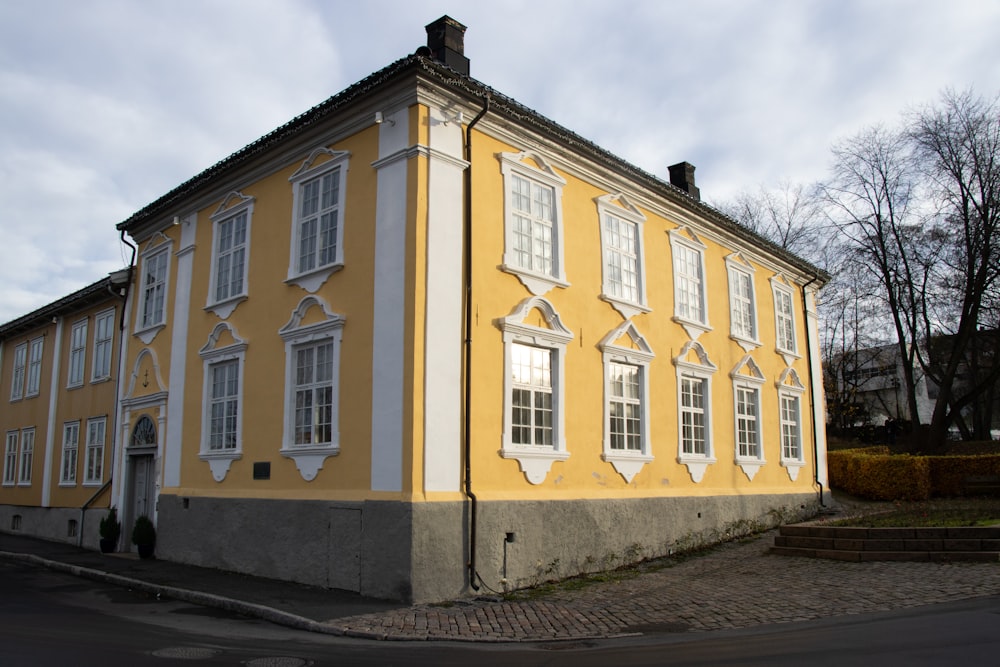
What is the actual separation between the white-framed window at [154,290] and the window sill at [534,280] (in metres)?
9.12

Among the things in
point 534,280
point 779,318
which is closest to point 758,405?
point 779,318

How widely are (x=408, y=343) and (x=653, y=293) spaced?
7.19 metres

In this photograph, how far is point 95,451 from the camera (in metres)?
21.5

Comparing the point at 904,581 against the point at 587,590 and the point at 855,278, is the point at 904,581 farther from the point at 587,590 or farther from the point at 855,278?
the point at 855,278

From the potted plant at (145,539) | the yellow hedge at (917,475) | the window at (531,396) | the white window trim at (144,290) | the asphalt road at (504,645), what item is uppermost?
the white window trim at (144,290)

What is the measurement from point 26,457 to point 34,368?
287 cm

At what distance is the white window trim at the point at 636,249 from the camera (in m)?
16.0

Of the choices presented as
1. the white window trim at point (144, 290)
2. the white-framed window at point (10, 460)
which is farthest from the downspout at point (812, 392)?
the white-framed window at point (10, 460)

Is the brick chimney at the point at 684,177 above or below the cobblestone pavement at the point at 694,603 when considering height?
above

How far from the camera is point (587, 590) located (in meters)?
12.7

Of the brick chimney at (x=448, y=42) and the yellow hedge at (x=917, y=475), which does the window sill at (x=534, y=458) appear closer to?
the brick chimney at (x=448, y=42)

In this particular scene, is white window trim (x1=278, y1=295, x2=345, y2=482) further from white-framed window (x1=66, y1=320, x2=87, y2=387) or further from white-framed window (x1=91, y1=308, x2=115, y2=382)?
white-framed window (x1=66, y1=320, x2=87, y2=387)

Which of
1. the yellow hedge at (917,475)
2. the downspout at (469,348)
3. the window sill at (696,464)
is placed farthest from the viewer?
the yellow hedge at (917,475)

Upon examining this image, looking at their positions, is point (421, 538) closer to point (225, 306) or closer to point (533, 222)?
point (533, 222)
